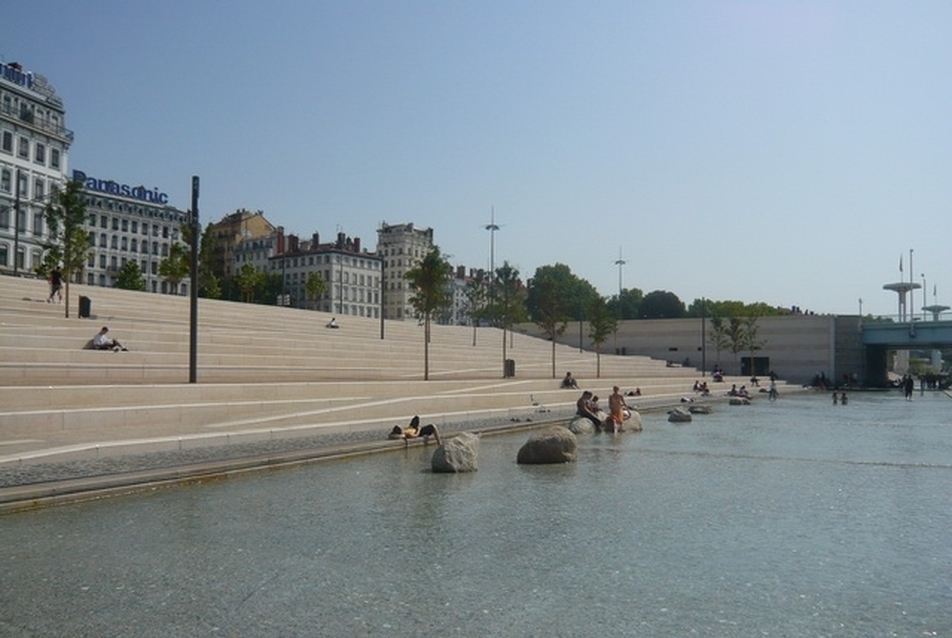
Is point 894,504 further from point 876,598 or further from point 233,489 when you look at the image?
point 233,489

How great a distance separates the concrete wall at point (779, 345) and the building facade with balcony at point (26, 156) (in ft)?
200

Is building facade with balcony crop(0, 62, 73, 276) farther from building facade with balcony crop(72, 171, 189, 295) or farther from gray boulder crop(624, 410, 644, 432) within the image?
gray boulder crop(624, 410, 644, 432)

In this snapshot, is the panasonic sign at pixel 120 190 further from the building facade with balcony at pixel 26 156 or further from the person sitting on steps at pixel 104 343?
the person sitting on steps at pixel 104 343

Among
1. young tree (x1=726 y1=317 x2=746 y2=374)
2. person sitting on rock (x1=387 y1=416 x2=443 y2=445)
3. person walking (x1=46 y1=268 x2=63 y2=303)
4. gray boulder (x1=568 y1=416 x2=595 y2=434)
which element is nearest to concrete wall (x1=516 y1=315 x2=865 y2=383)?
young tree (x1=726 y1=317 x2=746 y2=374)

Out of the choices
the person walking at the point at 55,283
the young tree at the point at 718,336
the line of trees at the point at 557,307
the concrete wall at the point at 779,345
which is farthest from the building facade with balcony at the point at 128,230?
the person walking at the point at 55,283

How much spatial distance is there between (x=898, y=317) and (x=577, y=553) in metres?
84.4

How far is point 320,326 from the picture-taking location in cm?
5112

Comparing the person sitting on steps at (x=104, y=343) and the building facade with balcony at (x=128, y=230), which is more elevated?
the building facade with balcony at (x=128, y=230)

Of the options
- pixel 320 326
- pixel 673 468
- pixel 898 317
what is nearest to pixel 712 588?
pixel 673 468

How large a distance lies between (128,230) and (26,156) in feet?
116

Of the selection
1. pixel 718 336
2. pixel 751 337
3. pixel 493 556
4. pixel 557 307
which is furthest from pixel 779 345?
pixel 493 556

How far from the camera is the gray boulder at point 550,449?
671 inches

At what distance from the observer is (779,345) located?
291 ft

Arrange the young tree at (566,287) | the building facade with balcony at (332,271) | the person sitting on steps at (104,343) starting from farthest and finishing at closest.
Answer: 1. the young tree at (566,287)
2. the building facade with balcony at (332,271)
3. the person sitting on steps at (104,343)
